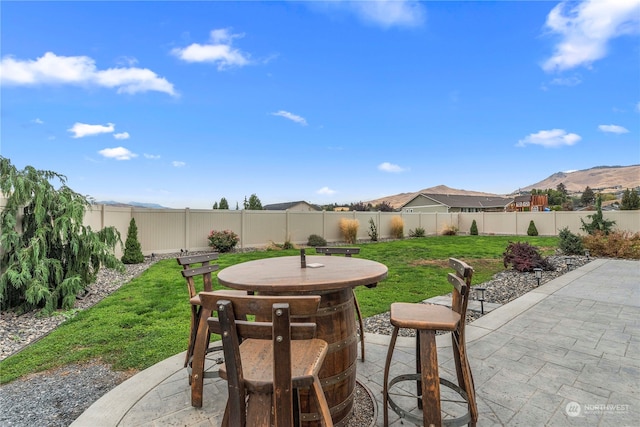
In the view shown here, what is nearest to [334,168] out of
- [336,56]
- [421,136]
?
[421,136]

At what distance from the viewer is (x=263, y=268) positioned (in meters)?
2.12

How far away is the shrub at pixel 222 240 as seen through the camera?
10.4 m

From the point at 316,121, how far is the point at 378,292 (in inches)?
417

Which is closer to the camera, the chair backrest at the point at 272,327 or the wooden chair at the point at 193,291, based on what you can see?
the chair backrest at the point at 272,327

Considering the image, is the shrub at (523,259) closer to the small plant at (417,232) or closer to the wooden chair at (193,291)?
the wooden chair at (193,291)

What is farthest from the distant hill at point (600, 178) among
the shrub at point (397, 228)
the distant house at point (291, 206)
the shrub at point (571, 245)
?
the shrub at point (571, 245)

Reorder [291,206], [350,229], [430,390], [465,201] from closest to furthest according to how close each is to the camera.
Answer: [430,390]
[350,229]
[291,206]
[465,201]

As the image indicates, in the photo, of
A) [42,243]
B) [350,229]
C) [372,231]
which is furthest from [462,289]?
[372,231]

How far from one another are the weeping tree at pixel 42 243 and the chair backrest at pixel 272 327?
14.4 ft

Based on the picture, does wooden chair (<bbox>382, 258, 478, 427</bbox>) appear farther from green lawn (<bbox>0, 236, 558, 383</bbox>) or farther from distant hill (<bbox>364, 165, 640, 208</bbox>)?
distant hill (<bbox>364, 165, 640, 208</bbox>)

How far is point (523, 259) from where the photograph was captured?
6742 millimetres

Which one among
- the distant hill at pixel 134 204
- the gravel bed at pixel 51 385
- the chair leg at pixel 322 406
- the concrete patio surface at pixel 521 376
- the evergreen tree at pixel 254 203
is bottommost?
the gravel bed at pixel 51 385

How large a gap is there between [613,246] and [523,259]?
15.2ft

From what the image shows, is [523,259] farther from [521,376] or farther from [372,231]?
[372,231]
